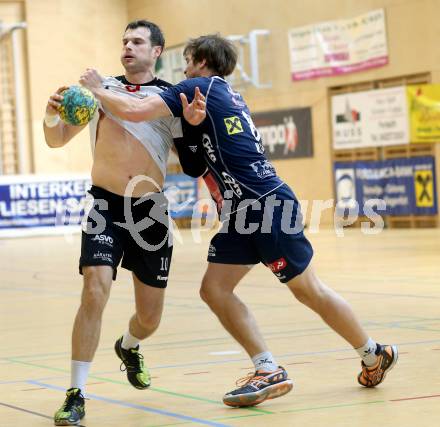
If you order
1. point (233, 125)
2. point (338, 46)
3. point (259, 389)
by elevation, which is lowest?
point (259, 389)

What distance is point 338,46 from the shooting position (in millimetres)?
29719

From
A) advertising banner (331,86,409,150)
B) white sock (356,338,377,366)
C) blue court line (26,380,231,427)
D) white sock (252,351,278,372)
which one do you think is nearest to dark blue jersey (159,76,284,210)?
white sock (252,351,278,372)

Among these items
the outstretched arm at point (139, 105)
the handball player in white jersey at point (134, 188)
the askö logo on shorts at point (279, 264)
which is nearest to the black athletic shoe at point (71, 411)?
the handball player in white jersey at point (134, 188)

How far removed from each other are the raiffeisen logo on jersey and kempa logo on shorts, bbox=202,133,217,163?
25519 millimetres

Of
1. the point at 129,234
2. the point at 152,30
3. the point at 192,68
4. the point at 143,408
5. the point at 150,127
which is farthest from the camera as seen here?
the point at 152,30

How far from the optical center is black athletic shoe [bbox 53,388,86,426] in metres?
5.57

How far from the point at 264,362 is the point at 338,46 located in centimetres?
2436

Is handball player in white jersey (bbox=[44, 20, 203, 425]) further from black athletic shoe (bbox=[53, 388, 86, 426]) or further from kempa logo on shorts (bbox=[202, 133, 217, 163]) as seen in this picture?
black athletic shoe (bbox=[53, 388, 86, 426])

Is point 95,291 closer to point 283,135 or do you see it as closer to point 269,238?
point 269,238

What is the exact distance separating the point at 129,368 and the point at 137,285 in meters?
0.56

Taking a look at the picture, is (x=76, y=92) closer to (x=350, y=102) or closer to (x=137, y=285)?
(x=137, y=285)

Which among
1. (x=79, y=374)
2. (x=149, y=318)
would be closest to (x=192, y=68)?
(x=149, y=318)

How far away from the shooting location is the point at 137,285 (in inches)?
260

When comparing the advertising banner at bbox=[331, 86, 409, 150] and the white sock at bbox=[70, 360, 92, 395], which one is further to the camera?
the advertising banner at bbox=[331, 86, 409, 150]
